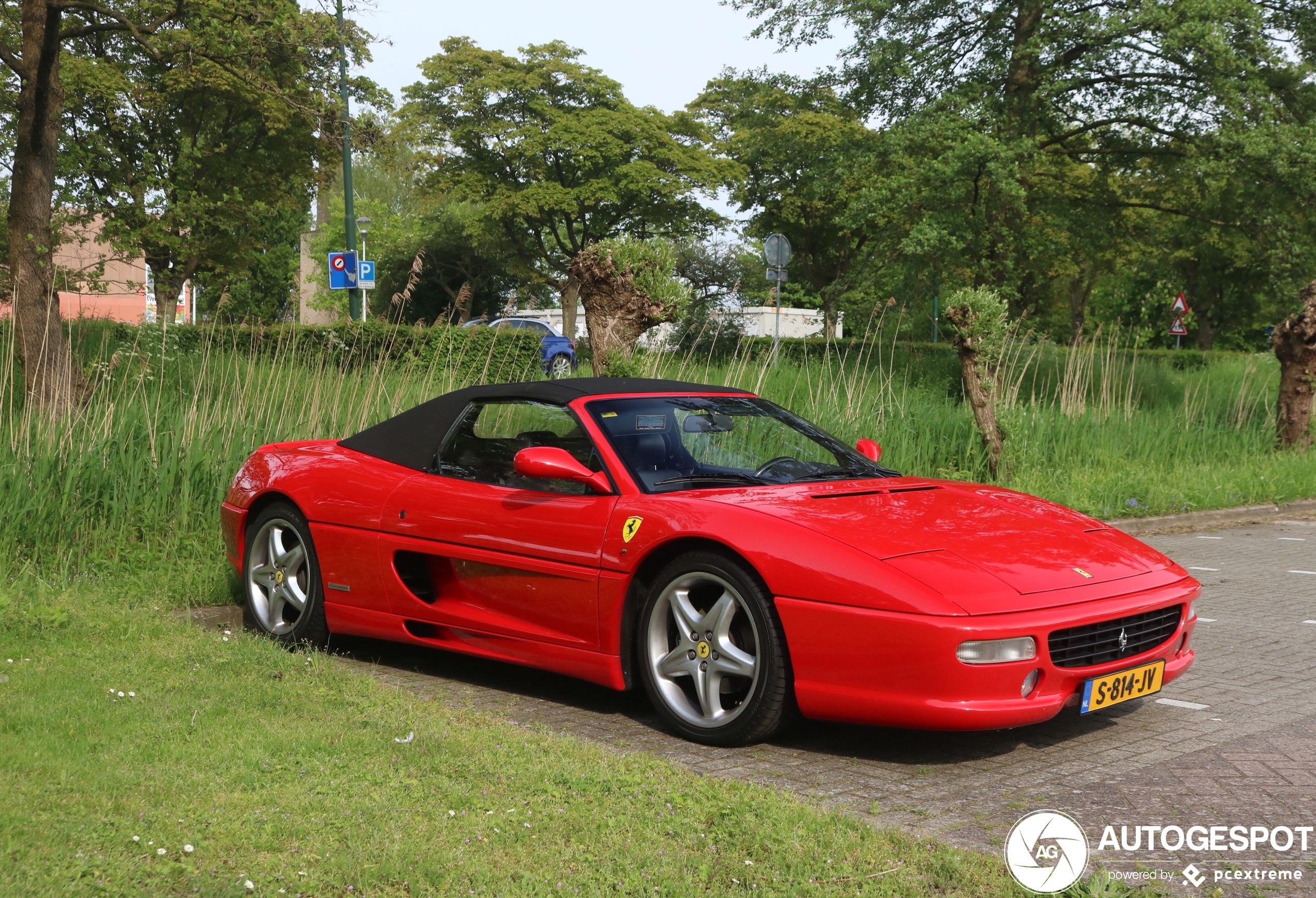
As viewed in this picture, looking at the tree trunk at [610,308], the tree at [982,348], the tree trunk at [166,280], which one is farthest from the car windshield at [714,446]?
the tree trunk at [166,280]

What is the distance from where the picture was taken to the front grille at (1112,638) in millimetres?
4098

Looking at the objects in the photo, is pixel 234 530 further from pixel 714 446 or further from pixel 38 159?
pixel 38 159

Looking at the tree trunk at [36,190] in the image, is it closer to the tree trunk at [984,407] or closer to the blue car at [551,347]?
the blue car at [551,347]

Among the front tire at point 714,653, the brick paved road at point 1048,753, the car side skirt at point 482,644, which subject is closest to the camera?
the brick paved road at point 1048,753

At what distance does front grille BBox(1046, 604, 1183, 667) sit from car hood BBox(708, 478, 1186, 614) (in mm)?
116

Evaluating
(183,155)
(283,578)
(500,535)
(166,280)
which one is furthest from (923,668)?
(166,280)

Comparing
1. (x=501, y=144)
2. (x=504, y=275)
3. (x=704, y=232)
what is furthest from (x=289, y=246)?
(x=704, y=232)

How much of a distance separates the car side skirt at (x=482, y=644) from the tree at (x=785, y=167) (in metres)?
29.5

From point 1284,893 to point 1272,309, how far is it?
1927 inches

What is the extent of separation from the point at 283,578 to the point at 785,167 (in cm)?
3740

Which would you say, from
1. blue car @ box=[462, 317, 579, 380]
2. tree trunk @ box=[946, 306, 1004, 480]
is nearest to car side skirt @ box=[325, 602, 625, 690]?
tree trunk @ box=[946, 306, 1004, 480]

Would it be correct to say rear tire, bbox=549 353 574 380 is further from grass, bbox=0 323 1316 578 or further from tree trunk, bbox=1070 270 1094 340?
tree trunk, bbox=1070 270 1094 340

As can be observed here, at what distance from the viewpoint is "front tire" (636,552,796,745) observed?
426cm

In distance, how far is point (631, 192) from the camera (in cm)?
4253
